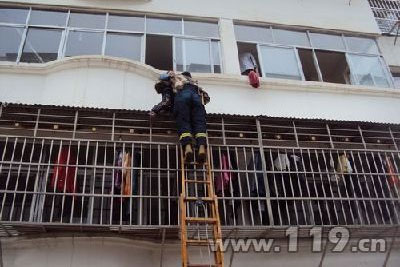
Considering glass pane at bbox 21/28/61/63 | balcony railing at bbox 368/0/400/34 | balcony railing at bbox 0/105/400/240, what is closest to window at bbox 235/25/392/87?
balcony railing at bbox 368/0/400/34

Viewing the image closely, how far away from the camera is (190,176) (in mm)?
6656

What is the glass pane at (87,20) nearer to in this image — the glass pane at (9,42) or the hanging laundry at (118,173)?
the glass pane at (9,42)

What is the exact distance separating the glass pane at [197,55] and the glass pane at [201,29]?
0.83 ft

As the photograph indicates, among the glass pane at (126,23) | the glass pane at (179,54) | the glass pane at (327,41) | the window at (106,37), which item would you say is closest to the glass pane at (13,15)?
the window at (106,37)

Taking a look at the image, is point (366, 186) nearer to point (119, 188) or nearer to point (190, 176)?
point (190, 176)

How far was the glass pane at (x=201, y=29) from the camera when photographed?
9305 mm

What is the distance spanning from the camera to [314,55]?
9664 millimetres

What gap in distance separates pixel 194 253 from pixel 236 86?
3.54 meters

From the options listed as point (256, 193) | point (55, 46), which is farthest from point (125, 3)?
point (256, 193)

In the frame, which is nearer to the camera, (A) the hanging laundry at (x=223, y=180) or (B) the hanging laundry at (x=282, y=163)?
(A) the hanging laundry at (x=223, y=180)

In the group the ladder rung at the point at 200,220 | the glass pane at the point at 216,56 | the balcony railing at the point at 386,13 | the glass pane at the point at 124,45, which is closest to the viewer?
the ladder rung at the point at 200,220

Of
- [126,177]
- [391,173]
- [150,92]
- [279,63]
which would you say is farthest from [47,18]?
[391,173]

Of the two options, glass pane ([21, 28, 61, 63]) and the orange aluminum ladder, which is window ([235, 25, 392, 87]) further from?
glass pane ([21, 28, 61, 63])

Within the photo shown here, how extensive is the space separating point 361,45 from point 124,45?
5.63 m
